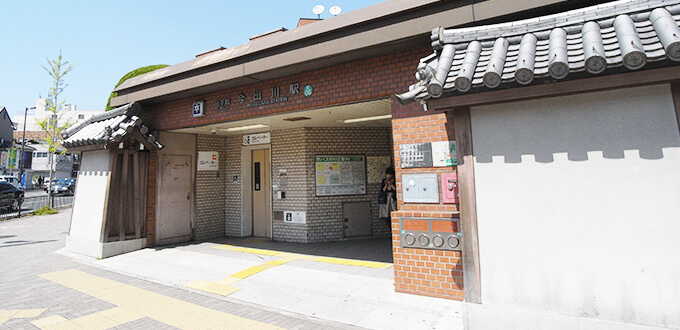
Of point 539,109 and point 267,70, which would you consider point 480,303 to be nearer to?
point 539,109

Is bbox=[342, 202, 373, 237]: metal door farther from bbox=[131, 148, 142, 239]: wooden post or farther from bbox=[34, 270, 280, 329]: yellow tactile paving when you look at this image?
bbox=[131, 148, 142, 239]: wooden post

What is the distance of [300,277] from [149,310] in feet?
7.88

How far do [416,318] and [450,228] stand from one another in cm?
131

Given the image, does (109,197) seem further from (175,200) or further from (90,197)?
(175,200)

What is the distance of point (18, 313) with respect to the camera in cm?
496

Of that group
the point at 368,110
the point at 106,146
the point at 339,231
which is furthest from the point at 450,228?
the point at 106,146

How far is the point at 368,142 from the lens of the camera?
32.5 feet

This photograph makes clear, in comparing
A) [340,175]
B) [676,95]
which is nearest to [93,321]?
[340,175]

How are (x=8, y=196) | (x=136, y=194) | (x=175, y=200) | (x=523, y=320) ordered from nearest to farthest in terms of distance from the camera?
(x=523, y=320) < (x=136, y=194) < (x=175, y=200) < (x=8, y=196)

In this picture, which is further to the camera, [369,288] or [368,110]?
[368,110]

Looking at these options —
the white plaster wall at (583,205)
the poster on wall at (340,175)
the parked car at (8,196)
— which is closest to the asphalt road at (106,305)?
the white plaster wall at (583,205)

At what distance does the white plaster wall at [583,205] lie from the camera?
327cm

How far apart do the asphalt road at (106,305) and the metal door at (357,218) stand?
4603mm

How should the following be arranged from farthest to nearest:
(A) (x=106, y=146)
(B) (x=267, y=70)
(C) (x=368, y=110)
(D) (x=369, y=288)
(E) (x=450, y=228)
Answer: (A) (x=106, y=146) < (C) (x=368, y=110) < (B) (x=267, y=70) < (D) (x=369, y=288) < (E) (x=450, y=228)
